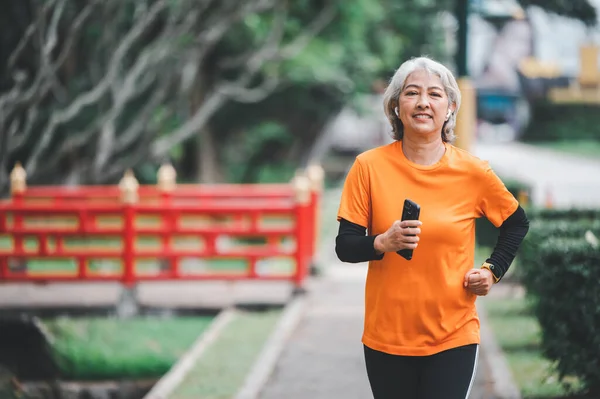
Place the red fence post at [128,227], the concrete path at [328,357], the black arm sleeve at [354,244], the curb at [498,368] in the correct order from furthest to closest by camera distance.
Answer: the red fence post at [128,227]
the concrete path at [328,357]
the curb at [498,368]
the black arm sleeve at [354,244]

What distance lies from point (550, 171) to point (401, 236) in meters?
34.0

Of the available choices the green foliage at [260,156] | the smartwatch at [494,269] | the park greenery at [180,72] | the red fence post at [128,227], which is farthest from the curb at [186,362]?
the green foliage at [260,156]

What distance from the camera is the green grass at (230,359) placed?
24.1 ft

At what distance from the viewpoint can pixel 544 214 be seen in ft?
35.2

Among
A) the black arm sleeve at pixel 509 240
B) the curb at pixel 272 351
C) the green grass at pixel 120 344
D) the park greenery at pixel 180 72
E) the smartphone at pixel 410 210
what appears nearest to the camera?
the smartphone at pixel 410 210

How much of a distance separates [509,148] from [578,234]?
4752 centimetres

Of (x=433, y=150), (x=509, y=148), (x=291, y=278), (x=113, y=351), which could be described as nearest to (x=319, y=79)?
(x=291, y=278)

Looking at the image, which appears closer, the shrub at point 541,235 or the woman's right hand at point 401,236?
the woman's right hand at point 401,236

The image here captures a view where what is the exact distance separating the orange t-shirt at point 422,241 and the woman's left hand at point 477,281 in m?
0.03

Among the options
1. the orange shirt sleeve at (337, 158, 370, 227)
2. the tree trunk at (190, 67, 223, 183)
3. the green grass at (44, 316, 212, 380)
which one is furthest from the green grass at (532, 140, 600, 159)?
the orange shirt sleeve at (337, 158, 370, 227)

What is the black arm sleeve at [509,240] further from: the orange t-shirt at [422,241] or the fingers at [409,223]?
the fingers at [409,223]

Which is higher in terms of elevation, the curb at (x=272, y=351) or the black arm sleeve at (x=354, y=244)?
the black arm sleeve at (x=354, y=244)

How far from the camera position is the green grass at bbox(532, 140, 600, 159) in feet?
155

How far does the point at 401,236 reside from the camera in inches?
137
